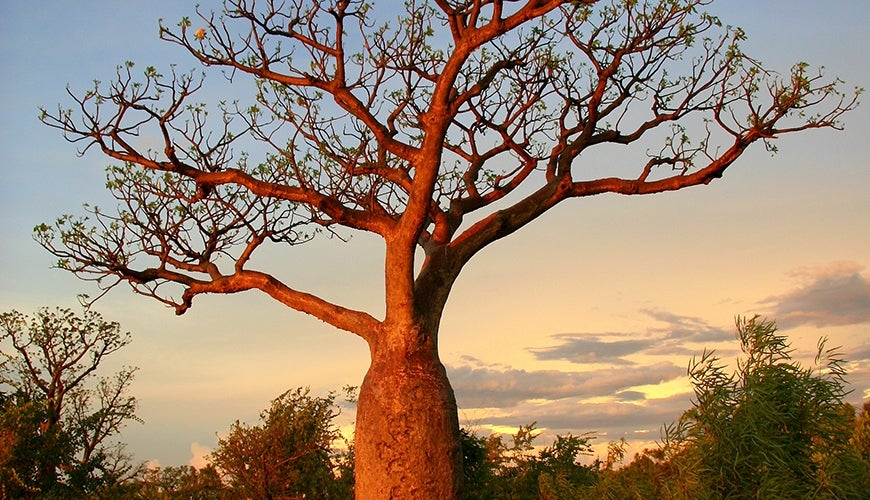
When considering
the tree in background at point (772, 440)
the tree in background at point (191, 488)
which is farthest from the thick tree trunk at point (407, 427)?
the tree in background at point (191, 488)

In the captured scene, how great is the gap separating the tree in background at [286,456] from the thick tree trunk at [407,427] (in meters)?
7.14

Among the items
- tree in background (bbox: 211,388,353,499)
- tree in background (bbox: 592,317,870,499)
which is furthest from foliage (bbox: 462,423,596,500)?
tree in background (bbox: 592,317,870,499)

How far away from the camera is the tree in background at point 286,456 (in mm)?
15586

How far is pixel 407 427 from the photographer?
27.6ft

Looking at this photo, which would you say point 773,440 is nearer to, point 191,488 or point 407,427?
point 407,427

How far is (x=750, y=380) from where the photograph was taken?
4.42 m

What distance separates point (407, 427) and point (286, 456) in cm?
817

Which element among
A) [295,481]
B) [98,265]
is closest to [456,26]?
[98,265]

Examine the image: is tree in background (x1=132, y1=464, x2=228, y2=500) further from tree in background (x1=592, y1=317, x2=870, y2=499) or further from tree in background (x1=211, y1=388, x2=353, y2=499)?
tree in background (x1=592, y1=317, x2=870, y2=499)

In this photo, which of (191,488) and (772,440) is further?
(191,488)

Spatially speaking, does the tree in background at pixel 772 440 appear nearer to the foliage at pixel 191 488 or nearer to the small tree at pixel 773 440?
the small tree at pixel 773 440

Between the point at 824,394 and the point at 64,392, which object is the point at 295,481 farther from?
the point at 824,394

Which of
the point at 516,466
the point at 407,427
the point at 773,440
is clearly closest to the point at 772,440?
the point at 773,440

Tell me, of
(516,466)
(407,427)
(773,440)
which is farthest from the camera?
(516,466)
